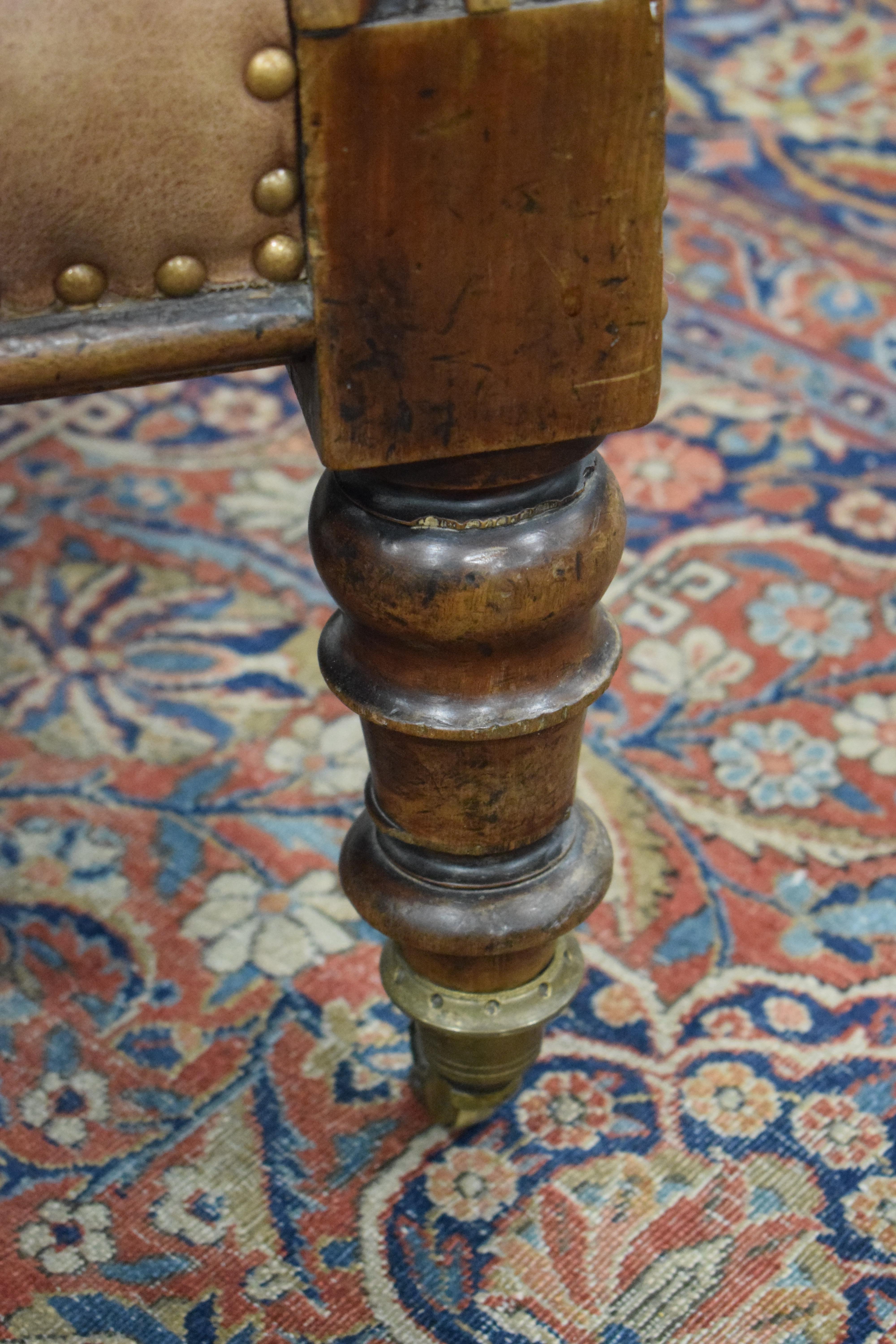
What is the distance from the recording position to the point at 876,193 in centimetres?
194

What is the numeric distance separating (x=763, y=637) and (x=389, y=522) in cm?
75

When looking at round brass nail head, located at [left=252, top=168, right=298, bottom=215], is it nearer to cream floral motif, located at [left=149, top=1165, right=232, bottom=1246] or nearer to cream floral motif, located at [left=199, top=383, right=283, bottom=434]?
cream floral motif, located at [left=149, top=1165, right=232, bottom=1246]

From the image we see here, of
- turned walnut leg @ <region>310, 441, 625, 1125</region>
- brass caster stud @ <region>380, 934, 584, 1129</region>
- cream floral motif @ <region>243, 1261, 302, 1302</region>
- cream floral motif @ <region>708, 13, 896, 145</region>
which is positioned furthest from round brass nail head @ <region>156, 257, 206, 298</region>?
cream floral motif @ <region>708, 13, 896, 145</region>

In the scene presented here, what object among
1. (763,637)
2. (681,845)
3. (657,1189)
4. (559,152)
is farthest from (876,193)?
(559,152)

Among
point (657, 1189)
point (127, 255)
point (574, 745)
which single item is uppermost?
point (127, 255)

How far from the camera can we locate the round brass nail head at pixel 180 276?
48 cm

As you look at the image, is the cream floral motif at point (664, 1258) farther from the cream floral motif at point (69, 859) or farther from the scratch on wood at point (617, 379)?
the scratch on wood at point (617, 379)

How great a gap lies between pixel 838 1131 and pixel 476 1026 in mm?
265

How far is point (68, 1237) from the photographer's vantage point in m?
0.82

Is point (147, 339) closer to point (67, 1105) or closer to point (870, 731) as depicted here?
point (67, 1105)

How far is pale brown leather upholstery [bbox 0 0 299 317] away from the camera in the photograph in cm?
43

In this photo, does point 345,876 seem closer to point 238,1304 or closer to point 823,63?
point 238,1304

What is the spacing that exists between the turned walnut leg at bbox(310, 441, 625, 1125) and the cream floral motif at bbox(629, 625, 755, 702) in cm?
46

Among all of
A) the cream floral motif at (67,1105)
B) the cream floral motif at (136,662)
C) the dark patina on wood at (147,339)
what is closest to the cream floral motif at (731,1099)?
the cream floral motif at (67,1105)
